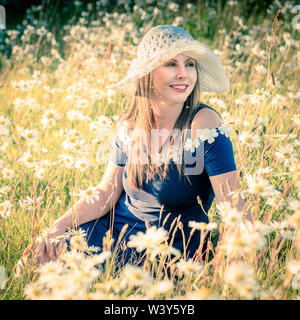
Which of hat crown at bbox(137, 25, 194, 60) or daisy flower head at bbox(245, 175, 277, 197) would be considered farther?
hat crown at bbox(137, 25, 194, 60)

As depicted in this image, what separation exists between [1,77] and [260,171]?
14.1ft

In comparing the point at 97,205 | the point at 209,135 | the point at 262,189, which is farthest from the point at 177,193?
the point at 262,189

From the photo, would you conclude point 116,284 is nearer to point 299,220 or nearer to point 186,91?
point 299,220

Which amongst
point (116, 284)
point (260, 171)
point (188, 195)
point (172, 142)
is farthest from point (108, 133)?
point (116, 284)

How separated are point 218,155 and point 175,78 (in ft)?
1.56

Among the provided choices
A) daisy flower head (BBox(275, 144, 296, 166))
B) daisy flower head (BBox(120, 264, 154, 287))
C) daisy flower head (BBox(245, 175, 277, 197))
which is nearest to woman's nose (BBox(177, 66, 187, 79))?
daisy flower head (BBox(275, 144, 296, 166))

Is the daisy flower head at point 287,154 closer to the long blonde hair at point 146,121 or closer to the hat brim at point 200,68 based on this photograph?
the long blonde hair at point 146,121

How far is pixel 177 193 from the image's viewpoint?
1.88 m

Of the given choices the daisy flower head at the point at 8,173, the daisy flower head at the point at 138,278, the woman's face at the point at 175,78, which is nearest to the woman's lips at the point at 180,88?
the woman's face at the point at 175,78

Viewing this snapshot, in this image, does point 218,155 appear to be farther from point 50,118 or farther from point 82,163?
point 50,118

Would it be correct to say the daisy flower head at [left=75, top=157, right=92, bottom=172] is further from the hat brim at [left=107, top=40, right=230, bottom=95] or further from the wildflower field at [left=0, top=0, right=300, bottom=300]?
the hat brim at [left=107, top=40, right=230, bottom=95]

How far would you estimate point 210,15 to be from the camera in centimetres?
484

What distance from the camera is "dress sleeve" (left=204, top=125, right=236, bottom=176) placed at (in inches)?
67.2

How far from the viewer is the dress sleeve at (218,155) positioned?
1708mm
